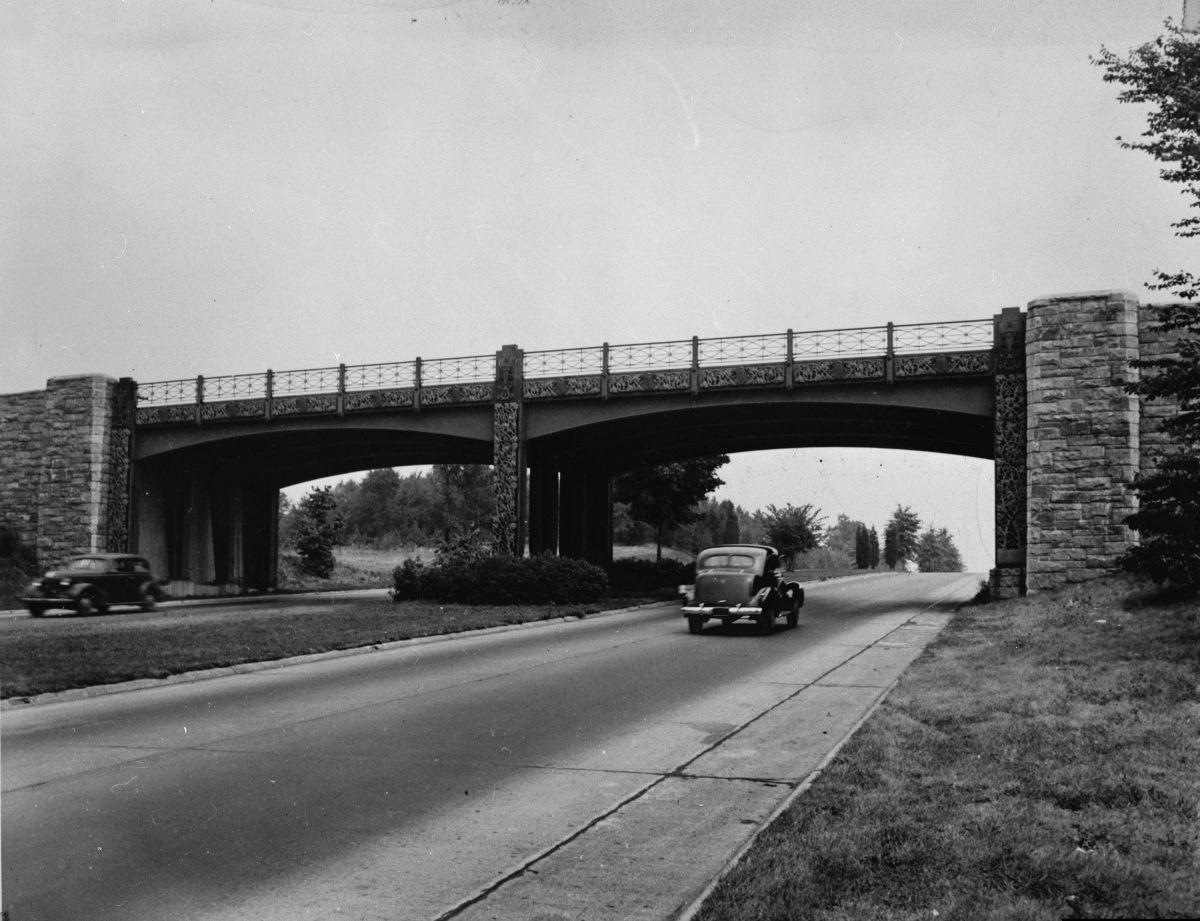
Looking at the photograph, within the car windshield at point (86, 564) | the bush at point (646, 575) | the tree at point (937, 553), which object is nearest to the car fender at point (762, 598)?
the car windshield at point (86, 564)

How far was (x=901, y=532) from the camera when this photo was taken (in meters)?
104

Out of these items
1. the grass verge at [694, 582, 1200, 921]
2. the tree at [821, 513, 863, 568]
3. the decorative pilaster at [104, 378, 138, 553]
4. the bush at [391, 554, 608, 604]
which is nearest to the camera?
the grass verge at [694, 582, 1200, 921]

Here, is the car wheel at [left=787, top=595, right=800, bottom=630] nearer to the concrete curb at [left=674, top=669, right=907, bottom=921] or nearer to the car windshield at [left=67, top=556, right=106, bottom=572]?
the concrete curb at [left=674, top=669, right=907, bottom=921]

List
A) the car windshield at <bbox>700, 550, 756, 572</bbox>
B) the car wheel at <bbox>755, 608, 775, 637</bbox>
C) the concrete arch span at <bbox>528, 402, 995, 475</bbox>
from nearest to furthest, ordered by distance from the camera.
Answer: the car wheel at <bbox>755, 608, 775, 637</bbox> < the car windshield at <bbox>700, 550, 756, 572</bbox> < the concrete arch span at <bbox>528, 402, 995, 475</bbox>

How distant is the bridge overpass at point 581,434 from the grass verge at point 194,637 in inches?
331

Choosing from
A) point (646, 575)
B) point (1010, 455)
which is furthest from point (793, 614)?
point (646, 575)

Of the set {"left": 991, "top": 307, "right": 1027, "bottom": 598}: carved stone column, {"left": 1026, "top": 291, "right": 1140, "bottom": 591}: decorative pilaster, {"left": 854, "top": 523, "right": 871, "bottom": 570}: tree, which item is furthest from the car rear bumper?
{"left": 854, "top": 523, "right": 871, "bottom": 570}: tree

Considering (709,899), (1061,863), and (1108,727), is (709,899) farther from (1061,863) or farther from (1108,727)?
(1108,727)

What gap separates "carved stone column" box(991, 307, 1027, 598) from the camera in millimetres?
27875

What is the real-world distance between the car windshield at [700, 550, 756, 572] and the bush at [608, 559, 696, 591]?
18.2 metres

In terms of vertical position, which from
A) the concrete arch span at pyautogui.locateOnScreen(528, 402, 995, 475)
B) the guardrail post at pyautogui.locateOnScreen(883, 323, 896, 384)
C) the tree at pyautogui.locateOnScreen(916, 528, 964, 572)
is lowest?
the tree at pyautogui.locateOnScreen(916, 528, 964, 572)

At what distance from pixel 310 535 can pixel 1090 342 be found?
43.0 meters

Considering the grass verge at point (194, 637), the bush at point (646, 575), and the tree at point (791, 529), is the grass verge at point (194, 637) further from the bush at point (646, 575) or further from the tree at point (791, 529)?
the tree at point (791, 529)

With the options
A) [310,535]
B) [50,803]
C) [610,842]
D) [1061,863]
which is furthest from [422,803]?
[310,535]
